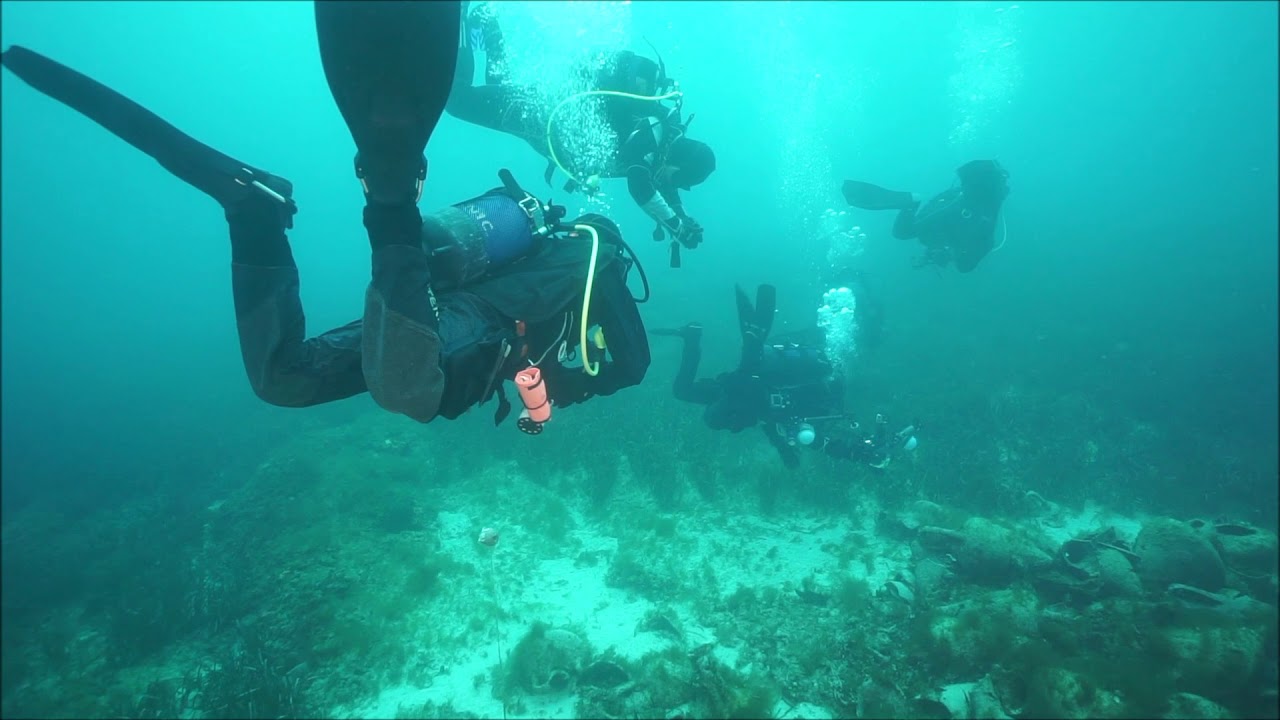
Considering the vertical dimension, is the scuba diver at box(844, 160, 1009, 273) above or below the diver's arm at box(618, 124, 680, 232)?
above

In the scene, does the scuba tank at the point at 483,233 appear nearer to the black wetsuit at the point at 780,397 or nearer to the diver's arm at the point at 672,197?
the diver's arm at the point at 672,197

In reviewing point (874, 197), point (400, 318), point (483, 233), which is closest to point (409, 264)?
point (400, 318)

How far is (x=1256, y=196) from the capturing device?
37.7 m

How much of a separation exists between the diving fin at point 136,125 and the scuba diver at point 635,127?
12.9ft

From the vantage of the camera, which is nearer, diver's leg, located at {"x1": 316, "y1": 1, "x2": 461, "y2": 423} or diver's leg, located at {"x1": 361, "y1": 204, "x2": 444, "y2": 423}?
diver's leg, located at {"x1": 316, "y1": 1, "x2": 461, "y2": 423}

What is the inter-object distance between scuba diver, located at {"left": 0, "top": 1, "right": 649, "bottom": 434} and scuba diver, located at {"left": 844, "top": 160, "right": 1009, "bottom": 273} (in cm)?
1166

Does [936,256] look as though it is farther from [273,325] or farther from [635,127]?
Answer: [273,325]

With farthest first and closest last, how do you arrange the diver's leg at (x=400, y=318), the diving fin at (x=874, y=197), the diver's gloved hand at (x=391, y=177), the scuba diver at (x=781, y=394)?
the diving fin at (x=874, y=197) → the scuba diver at (x=781, y=394) → the diver's leg at (x=400, y=318) → the diver's gloved hand at (x=391, y=177)

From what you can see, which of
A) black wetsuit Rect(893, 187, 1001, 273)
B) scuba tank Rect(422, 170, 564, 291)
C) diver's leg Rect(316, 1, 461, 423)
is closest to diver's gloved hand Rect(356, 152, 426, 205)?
diver's leg Rect(316, 1, 461, 423)

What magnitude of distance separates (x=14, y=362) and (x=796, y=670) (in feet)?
260

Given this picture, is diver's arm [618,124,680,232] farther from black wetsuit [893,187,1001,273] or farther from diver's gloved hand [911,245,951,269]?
black wetsuit [893,187,1001,273]

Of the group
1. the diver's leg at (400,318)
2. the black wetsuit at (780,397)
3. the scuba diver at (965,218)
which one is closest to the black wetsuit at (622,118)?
the black wetsuit at (780,397)

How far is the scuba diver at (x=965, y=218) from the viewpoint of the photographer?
11969 mm

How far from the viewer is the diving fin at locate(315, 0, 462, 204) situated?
1633mm
